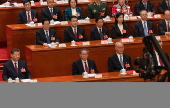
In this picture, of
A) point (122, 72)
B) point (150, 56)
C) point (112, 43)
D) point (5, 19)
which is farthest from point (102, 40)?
point (150, 56)

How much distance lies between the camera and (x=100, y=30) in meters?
7.75

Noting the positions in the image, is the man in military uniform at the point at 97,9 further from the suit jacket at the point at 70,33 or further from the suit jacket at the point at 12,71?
the suit jacket at the point at 12,71

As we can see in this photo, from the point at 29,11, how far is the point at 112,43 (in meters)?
2.15

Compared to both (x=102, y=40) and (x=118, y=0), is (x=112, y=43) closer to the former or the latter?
(x=102, y=40)

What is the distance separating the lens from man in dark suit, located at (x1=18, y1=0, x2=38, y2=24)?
27.0 feet

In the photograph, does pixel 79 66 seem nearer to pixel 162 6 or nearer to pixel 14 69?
pixel 14 69

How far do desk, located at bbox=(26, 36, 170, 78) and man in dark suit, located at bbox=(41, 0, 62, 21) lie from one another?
1459 millimetres

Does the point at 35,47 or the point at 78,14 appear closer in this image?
the point at 35,47

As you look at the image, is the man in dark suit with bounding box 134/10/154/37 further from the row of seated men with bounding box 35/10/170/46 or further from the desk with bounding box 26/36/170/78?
the desk with bounding box 26/36/170/78

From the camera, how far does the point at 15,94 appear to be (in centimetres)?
155

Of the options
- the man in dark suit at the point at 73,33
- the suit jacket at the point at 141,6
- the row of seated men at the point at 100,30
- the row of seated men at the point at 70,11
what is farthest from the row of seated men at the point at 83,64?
the suit jacket at the point at 141,6

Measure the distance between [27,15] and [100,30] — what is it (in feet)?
5.42

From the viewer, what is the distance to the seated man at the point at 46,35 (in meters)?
7.31

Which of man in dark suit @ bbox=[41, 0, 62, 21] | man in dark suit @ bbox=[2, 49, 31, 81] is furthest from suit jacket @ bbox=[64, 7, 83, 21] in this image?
man in dark suit @ bbox=[2, 49, 31, 81]
